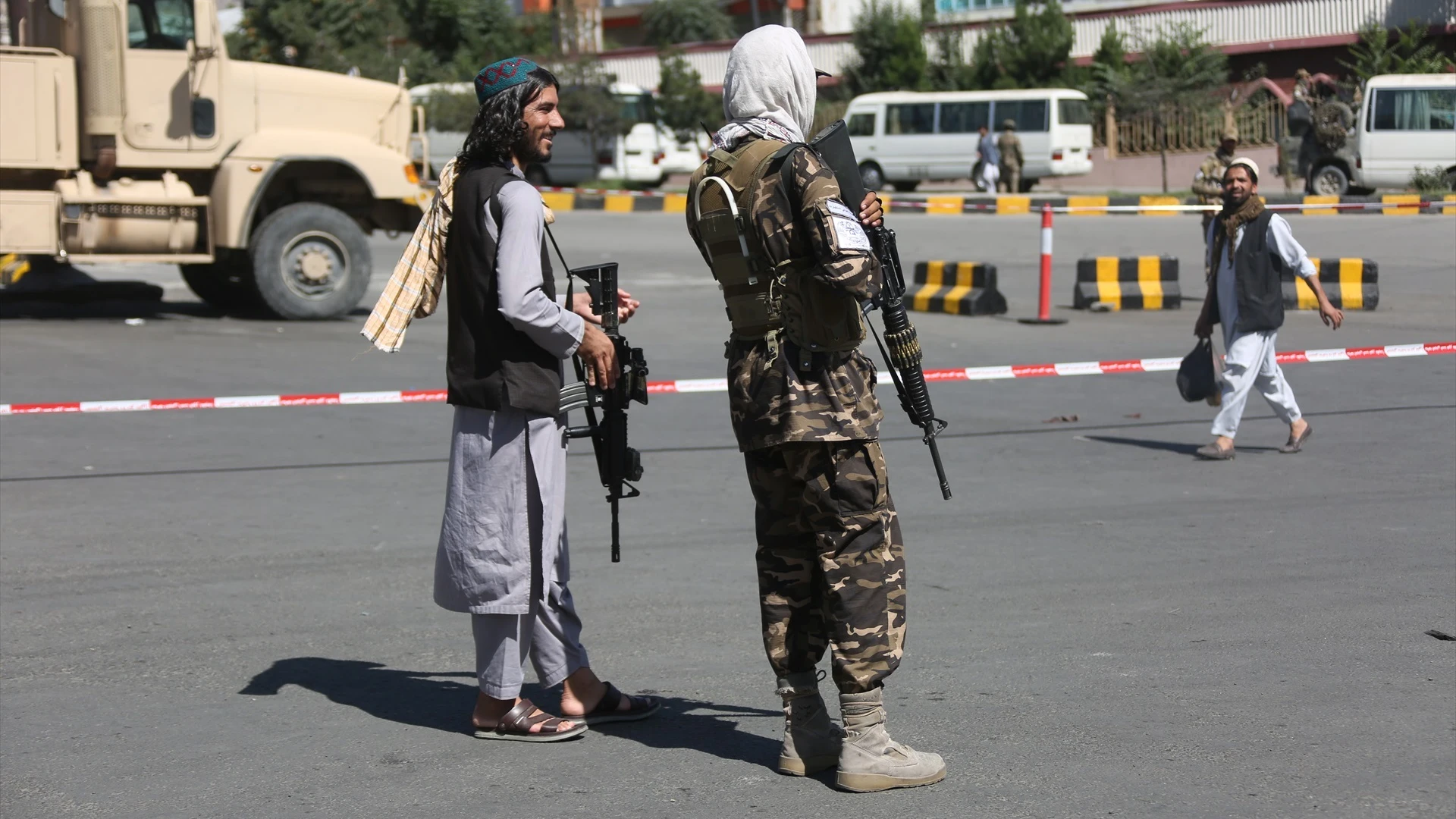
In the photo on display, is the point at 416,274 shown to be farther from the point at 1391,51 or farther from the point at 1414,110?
the point at 1391,51

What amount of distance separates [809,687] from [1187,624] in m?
1.89

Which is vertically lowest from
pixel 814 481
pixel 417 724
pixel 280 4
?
pixel 417 724

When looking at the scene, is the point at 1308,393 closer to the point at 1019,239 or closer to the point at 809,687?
the point at 809,687

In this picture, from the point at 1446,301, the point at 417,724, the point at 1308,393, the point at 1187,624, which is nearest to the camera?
the point at 417,724

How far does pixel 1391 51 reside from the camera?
36.0 m

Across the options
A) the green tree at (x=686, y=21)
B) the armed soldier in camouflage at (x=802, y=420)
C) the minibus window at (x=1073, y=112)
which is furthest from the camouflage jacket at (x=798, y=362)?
the green tree at (x=686, y=21)

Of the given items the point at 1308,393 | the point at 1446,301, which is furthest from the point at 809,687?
the point at 1446,301

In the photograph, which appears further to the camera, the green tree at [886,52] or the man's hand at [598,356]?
the green tree at [886,52]

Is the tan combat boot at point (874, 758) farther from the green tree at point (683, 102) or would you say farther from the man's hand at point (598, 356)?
the green tree at point (683, 102)

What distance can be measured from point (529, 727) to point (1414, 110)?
81.2 feet

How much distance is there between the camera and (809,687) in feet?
13.8

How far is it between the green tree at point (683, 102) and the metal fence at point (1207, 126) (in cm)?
909

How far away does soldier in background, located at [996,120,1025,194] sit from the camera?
108 ft

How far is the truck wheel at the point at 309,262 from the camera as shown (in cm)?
1481
